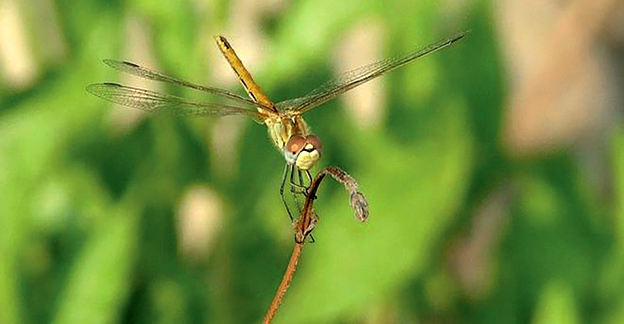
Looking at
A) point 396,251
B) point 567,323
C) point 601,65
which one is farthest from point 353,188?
point 601,65

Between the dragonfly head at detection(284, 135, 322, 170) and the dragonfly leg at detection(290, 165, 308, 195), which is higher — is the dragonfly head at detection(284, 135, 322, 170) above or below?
above

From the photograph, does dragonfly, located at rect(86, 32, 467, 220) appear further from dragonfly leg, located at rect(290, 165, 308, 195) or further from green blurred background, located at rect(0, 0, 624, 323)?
green blurred background, located at rect(0, 0, 624, 323)

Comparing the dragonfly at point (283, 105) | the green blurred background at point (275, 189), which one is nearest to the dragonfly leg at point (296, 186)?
the dragonfly at point (283, 105)

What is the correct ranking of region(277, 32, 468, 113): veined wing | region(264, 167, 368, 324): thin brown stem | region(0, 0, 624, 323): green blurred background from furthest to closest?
region(0, 0, 624, 323): green blurred background → region(277, 32, 468, 113): veined wing → region(264, 167, 368, 324): thin brown stem

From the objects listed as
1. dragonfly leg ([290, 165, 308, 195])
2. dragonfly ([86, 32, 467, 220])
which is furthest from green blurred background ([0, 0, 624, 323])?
dragonfly leg ([290, 165, 308, 195])

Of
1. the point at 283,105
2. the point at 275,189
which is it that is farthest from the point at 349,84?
the point at 275,189

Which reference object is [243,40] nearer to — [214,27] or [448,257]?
[448,257]
